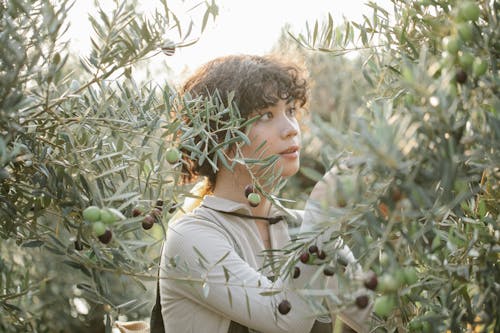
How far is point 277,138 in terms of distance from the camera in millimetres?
2281

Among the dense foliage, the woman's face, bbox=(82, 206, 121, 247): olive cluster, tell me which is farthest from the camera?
the woman's face

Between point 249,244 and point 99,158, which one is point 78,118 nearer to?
point 99,158

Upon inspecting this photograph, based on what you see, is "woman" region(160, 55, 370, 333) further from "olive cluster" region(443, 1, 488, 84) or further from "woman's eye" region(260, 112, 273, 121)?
"olive cluster" region(443, 1, 488, 84)

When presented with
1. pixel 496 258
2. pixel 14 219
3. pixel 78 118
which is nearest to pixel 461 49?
pixel 496 258

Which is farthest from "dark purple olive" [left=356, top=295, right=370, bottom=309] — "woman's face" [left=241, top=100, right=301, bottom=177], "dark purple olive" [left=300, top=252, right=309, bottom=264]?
"woman's face" [left=241, top=100, right=301, bottom=177]

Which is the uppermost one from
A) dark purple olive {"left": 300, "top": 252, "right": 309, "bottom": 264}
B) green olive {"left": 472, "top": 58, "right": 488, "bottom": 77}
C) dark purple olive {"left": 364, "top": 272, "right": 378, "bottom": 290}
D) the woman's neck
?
green olive {"left": 472, "top": 58, "right": 488, "bottom": 77}

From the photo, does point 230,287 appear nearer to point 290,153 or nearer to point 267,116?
point 290,153

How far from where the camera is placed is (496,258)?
1308mm

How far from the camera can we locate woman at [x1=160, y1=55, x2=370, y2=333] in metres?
2.13

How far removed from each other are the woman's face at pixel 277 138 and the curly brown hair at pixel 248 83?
0.14ft

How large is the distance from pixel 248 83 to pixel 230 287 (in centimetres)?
69

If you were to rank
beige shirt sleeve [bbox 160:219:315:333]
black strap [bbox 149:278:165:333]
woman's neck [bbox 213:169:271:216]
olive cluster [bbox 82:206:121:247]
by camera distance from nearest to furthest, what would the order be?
olive cluster [bbox 82:206:121:247]
beige shirt sleeve [bbox 160:219:315:333]
woman's neck [bbox 213:169:271:216]
black strap [bbox 149:278:165:333]

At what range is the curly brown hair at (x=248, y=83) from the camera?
236 centimetres

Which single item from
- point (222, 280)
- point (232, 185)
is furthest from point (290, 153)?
point (222, 280)
